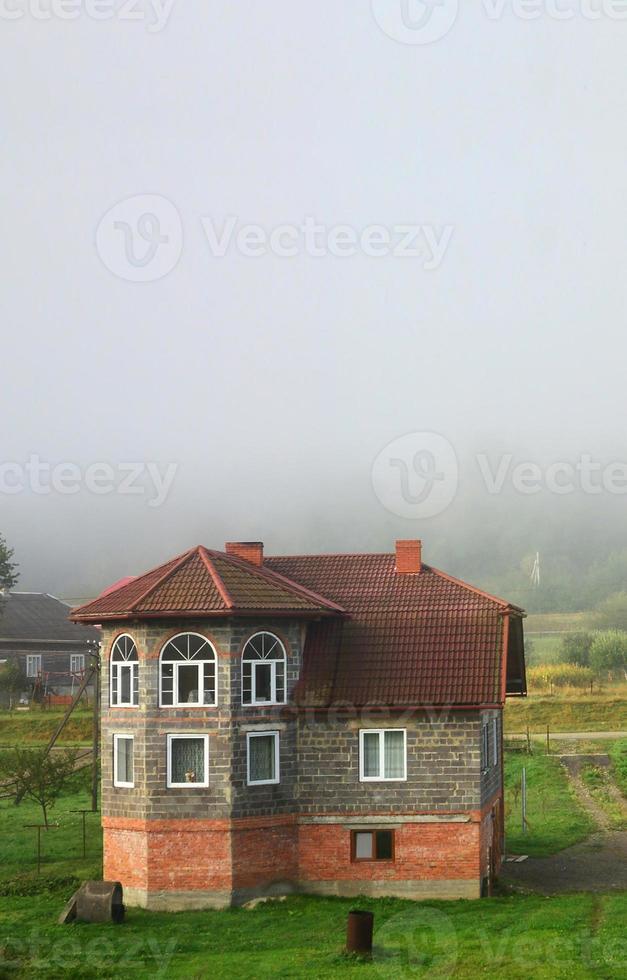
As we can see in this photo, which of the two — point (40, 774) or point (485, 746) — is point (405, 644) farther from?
point (40, 774)

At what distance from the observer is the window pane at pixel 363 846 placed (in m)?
31.0

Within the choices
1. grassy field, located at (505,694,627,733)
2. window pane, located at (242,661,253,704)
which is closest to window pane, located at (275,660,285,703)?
window pane, located at (242,661,253,704)

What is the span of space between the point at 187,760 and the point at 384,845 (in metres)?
5.26

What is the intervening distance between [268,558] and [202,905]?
403 inches

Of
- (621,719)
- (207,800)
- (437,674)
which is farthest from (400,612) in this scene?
(621,719)

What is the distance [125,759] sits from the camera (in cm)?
3141

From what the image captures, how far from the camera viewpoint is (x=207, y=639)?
30750mm

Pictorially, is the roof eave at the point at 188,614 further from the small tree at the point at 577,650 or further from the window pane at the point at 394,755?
the small tree at the point at 577,650

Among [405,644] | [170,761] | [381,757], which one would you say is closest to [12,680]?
[170,761]

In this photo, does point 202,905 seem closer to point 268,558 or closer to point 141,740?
point 141,740

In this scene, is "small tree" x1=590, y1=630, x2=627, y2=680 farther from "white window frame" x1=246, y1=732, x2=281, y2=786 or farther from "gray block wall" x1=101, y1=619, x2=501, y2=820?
"white window frame" x1=246, y1=732, x2=281, y2=786

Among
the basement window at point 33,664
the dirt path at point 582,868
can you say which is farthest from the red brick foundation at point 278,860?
the basement window at point 33,664

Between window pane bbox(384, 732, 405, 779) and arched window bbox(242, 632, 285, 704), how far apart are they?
9.33ft

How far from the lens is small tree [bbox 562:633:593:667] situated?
99.5 m
